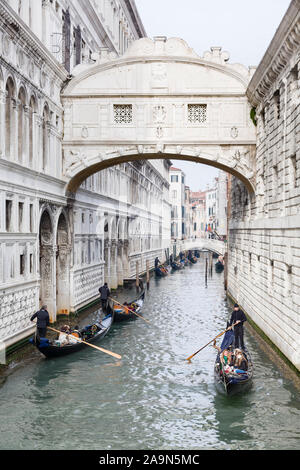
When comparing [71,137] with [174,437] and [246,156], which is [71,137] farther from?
[174,437]

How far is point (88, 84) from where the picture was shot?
1998cm

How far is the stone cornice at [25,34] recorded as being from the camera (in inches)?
544

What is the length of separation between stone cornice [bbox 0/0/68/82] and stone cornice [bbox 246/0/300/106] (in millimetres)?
5883

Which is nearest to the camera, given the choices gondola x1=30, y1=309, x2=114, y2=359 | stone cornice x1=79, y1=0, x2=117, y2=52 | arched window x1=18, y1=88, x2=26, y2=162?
gondola x1=30, y1=309, x2=114, y2=359

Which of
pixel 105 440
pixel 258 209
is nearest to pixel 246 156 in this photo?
pixel 258 209

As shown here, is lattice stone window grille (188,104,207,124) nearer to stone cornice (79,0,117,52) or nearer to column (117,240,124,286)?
stone cornice (79,0,117,52)

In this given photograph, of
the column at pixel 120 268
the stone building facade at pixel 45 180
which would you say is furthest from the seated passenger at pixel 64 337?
the column at pixel 120 268

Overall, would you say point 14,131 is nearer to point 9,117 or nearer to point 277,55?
point 9,117

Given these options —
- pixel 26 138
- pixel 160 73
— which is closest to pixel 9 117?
pixel 26 138

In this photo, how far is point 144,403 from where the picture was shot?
1212cm

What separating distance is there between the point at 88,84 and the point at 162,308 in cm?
1041

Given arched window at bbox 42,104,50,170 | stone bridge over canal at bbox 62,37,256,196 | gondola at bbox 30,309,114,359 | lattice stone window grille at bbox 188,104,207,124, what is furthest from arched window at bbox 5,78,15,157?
lattice stone window grille at bbox 188,104,207,124

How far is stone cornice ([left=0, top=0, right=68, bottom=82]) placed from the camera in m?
13.8

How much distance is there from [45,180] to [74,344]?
505 cm
